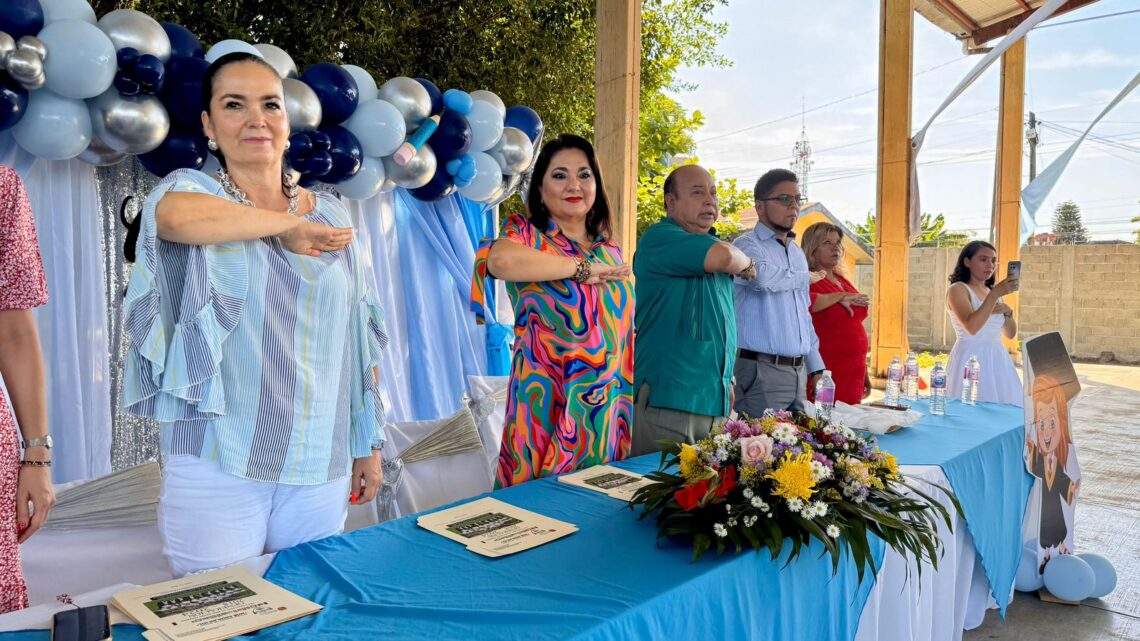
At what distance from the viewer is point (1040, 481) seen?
276 cm

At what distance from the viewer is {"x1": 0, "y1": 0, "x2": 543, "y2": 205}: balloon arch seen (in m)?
2.34

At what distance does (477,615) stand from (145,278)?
0.80m

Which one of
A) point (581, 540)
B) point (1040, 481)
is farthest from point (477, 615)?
point (1040, 481)

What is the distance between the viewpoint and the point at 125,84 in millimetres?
2492

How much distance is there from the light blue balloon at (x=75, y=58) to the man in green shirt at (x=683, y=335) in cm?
189

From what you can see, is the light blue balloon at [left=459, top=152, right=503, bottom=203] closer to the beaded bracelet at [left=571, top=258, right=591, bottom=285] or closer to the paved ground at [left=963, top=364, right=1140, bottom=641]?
the beaded bracelet at [left=571, top=258, right=591, bottom=285]

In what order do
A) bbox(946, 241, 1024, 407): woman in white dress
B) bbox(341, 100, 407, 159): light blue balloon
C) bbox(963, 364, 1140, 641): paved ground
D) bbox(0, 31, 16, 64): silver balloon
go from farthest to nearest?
1. bbox(946, 241, 1024, 407): woman in white dress
2. bbox(341, 100, 407, 159): light blue balloon
3. bbox(963, 364, 1140, 641): paved ground
4. bbox(0, 31, 16, 64): silver balloon

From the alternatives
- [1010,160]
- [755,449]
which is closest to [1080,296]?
[1010,160]

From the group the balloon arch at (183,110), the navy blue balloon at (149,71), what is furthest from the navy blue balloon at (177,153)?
the navy blue balloon at (149,71)

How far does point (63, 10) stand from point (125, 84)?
0.91 ft

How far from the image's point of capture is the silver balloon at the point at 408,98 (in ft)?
11.0

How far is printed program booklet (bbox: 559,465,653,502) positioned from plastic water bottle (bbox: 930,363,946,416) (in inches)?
69.4

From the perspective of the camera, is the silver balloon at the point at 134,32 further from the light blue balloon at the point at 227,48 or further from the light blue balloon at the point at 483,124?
the light blue balloon at the point at 483,124

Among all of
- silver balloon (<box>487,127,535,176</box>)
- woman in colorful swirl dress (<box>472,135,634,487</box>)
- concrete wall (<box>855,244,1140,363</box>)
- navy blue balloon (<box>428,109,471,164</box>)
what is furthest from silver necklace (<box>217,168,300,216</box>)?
concrete wall (<box>855,244,1140,363</box>)
